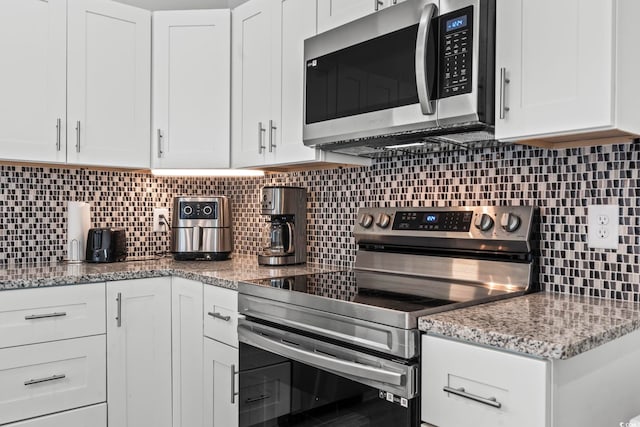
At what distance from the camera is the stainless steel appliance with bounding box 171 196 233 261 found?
261cm

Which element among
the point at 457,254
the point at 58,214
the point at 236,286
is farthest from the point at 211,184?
the point at 457,254

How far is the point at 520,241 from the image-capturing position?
5.36 ft

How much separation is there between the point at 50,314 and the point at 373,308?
4.34 feet

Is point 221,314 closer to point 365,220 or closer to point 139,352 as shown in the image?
point 139,352

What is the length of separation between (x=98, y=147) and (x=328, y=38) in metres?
1.21

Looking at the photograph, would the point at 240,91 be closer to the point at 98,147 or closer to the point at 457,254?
the point at 98,147

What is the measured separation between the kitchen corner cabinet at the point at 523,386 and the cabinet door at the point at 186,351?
45.9 inches

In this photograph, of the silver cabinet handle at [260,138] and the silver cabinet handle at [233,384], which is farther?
the silver cabinet handle at [260,138]

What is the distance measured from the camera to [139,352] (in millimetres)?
2193

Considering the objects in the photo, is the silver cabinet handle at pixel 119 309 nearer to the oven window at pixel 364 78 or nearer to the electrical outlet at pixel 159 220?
the electrical outlet at pixel 159 220

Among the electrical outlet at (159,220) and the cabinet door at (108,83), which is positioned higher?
the cabinet door at (108,83)

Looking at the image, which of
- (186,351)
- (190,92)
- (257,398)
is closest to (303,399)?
(257,398)

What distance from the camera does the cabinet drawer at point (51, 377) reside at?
189 centimetres

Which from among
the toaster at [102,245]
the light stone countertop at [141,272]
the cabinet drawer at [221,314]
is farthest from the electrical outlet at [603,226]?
the toaster at [102,245]
